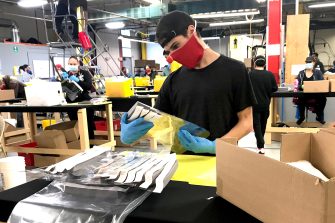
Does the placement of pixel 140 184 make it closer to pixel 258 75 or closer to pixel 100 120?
pixel 258 75

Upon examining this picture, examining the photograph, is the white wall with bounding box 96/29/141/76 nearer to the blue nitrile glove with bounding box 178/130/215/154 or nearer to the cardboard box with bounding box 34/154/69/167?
the cardboard box with bounding box 34/154/69/167

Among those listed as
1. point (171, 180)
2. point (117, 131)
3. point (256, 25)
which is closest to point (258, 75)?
point (117, 131)

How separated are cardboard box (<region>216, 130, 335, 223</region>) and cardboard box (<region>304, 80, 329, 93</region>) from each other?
3656 mm

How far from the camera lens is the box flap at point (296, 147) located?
0.84 m

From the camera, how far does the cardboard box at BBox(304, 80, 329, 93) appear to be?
4.06 m

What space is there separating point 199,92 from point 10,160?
946mm

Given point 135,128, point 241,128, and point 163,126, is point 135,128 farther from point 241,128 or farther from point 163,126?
point 241,128

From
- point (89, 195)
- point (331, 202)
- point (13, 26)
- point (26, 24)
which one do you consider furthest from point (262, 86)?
point (26, 24)

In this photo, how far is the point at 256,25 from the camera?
45.2ft

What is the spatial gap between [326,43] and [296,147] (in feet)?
49.4

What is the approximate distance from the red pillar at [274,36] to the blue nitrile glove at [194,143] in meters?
4.81

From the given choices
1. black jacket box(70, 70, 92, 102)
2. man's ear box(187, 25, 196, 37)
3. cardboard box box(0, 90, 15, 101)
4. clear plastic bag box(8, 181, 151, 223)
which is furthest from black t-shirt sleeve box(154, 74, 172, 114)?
cardboard box box(0, 90, 15, 101)

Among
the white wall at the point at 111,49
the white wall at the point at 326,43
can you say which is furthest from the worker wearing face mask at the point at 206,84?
the white wall at the point at 326,43

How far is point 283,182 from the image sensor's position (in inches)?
22.6
